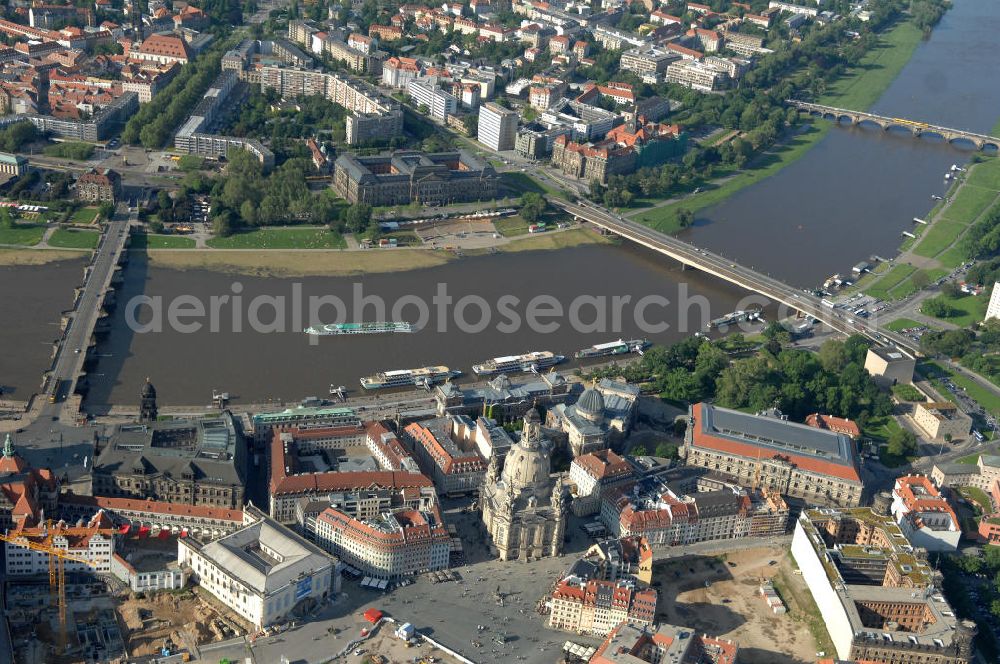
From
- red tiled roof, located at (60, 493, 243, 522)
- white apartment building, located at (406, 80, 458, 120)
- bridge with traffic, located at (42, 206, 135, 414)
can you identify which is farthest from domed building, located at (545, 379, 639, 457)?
white apartment building, located at (406, 80, 458, 120)

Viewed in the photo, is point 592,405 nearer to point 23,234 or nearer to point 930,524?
point 930,524

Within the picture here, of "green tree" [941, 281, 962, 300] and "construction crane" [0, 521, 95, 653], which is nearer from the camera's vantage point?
"construction crane" [0, 521, 95, 653]

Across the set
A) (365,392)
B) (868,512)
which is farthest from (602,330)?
(868,512)

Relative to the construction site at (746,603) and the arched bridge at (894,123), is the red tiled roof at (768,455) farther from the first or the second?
the arched bridge at (894,123)

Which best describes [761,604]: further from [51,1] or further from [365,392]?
[51,1]

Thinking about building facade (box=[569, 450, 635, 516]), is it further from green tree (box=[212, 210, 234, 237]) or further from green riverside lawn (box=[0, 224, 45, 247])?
green riverside lawn (box=[0, 224, 45, 247])
